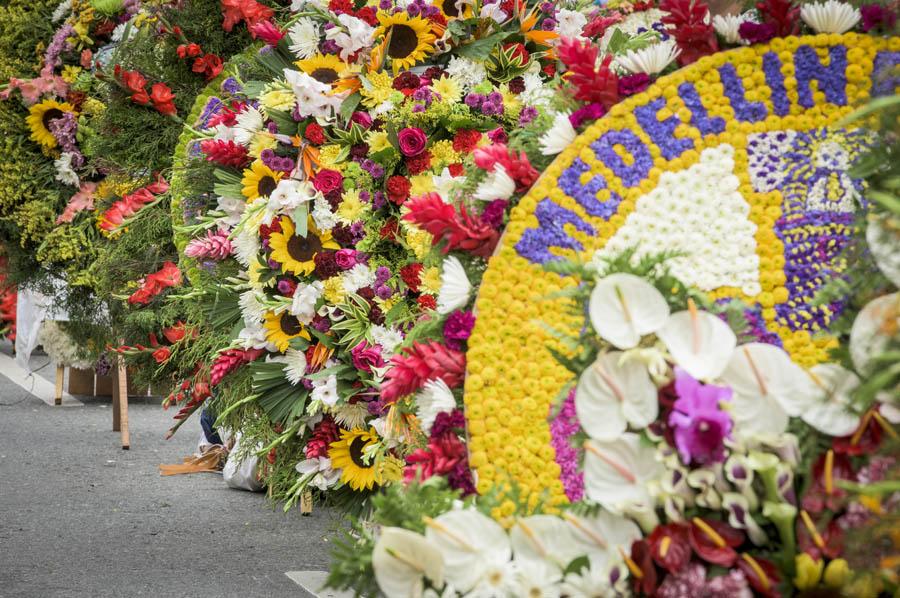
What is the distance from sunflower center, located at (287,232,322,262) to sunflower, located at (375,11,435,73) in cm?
61

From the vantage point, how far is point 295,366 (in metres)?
3.62

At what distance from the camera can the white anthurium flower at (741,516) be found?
1.63 metres

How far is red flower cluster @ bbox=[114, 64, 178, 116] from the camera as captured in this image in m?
4.83

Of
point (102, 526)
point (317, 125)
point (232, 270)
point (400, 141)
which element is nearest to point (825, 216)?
point (400, 141)

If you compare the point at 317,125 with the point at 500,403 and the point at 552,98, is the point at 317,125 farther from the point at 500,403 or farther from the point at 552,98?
the point at 500,403

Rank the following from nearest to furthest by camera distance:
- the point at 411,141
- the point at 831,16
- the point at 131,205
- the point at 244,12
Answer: the point at 831,16, the point at 411,141, the point at 244,12, the point at 131,205

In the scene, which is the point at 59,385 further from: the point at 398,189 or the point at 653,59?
the point at 653,59

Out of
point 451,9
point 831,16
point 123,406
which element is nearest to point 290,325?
point 451,9

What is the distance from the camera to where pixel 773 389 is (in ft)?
5.55

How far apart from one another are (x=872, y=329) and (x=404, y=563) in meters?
0.80

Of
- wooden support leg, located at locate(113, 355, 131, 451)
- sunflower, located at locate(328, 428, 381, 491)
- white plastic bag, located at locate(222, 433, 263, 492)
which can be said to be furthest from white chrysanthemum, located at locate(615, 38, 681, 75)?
wooden support leg, located at locate(113, 355, 131, 451)

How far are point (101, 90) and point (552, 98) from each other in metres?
3.58

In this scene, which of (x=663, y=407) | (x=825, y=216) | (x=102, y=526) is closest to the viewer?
(x=663, y=407)

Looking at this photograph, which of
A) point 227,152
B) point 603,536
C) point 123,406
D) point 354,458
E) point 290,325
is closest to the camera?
point 603,536
